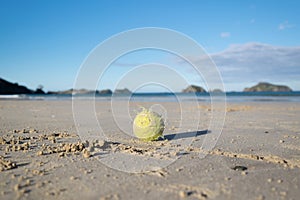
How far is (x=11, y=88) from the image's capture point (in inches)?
3014

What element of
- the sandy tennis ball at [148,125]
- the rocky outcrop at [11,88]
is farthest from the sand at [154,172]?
the rocky outcrop at [11,88]

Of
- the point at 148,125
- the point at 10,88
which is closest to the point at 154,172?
the point at 148,125

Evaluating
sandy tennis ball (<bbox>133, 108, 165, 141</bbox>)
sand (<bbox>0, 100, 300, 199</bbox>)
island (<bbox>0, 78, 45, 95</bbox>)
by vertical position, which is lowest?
sand (<bbox>0, 100, 300, 199</bbox>)

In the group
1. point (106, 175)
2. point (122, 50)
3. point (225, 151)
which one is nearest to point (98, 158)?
point (106, 175)

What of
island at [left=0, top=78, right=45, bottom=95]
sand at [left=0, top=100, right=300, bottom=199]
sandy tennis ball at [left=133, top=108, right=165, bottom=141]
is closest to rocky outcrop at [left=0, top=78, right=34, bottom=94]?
island at [left=0, top=78, right=45, bottom=95]

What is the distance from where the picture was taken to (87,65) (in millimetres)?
6426

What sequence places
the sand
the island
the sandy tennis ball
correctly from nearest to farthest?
the sand, the sandy tennis ball, the island

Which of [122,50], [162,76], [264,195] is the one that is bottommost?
[264,195]

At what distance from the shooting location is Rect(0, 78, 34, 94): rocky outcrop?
7138 centimetres

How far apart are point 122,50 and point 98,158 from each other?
3.24 m

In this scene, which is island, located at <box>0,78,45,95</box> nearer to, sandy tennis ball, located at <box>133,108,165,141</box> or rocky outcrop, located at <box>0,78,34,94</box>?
rocky outcrop, located at <box>0,78,34,94</box>

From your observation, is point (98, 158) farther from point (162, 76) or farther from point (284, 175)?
point (162, 76)

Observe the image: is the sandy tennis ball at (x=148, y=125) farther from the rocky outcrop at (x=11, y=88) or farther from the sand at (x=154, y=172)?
the rocky outcrop at (x=11, y=88)

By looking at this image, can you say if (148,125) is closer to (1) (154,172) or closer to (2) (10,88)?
(1) (154,172)
